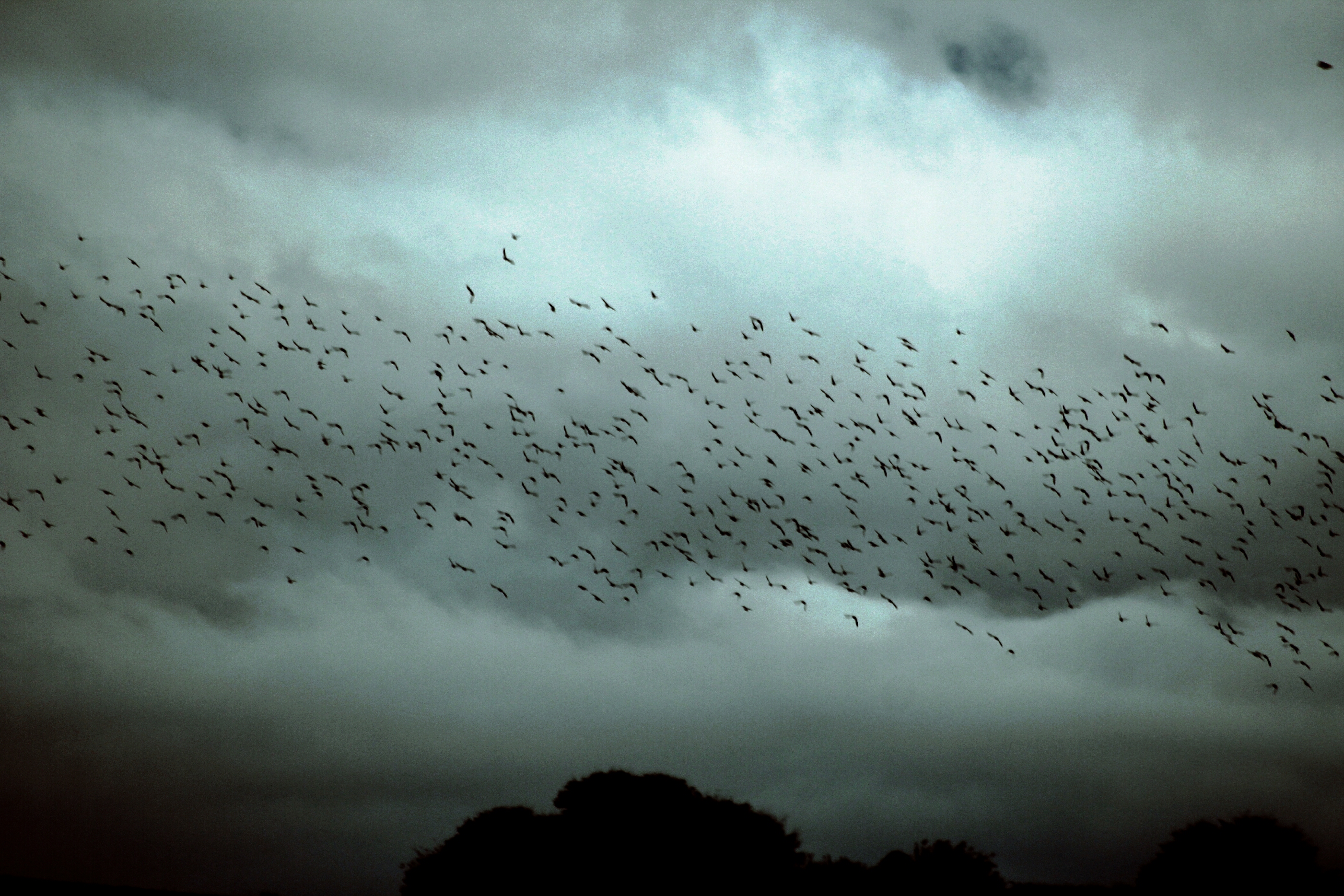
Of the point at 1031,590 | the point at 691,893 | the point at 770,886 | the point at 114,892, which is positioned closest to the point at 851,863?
the point at 770,886

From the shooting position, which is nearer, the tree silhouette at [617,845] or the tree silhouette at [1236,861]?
the tree silhouette at [1236,861]

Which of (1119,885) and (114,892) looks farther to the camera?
(1119,885)

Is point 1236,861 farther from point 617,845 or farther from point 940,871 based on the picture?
point 617,845

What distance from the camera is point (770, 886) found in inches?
3076

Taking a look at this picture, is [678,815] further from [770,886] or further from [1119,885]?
[1119,885]

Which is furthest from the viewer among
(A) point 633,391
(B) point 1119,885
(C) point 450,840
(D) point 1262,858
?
(C) point 450,840

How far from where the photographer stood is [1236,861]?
66125 mm

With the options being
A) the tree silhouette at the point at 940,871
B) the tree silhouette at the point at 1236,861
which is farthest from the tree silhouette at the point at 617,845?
the tree silhouette at the point at 1236,861

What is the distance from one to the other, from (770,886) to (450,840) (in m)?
25.0

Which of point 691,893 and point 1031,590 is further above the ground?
point 1031,590

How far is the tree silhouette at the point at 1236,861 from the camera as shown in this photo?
210 feet

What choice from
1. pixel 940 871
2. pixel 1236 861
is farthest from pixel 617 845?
pixel 1236 861

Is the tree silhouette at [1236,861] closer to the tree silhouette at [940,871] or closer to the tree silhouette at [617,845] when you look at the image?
the tree silhouette at [940,871]

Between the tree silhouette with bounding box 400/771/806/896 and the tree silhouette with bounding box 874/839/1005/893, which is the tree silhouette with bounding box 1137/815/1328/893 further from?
the tree silhouette with bounding box 400/771/806/896
